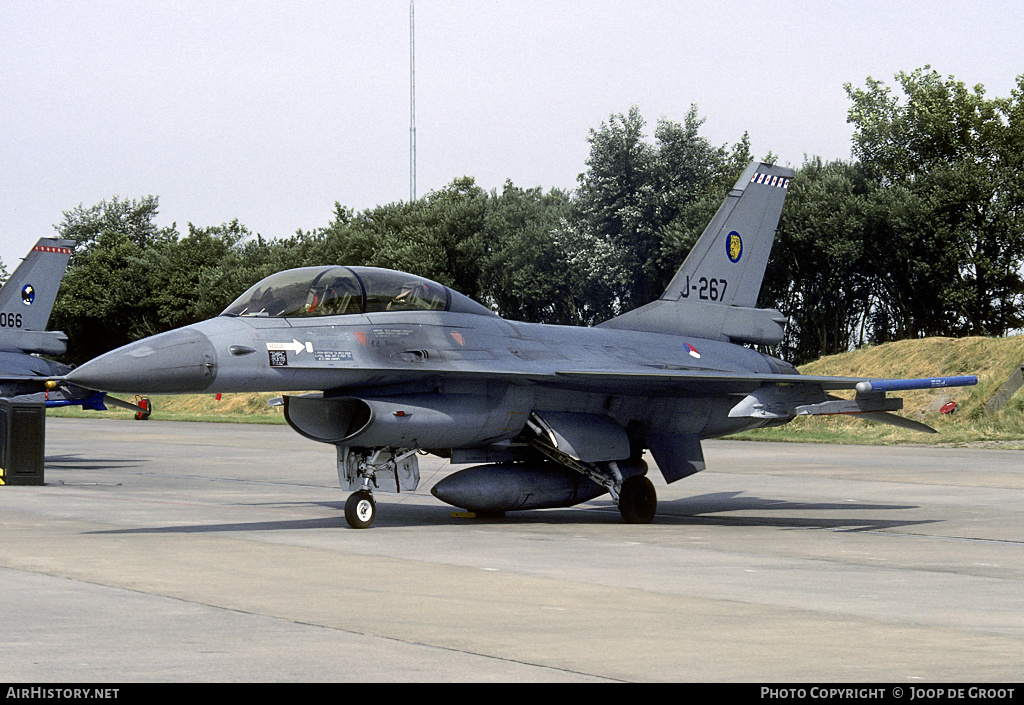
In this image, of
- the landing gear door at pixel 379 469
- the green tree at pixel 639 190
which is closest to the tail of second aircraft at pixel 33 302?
the landing gear door at pixel 379 469

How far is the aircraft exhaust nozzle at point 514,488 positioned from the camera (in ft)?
48.3

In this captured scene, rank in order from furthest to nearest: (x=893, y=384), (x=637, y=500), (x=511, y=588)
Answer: (x=637, y=500) < (x=893, y=384) < (x=511, y=588)

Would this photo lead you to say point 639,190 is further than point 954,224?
Yes

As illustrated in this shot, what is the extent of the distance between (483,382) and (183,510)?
15.6ft

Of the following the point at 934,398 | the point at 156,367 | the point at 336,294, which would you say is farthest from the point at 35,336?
the point at 934,398

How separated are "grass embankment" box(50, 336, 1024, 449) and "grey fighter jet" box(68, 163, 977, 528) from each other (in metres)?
18.7

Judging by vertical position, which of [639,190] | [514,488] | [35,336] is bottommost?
[514,488]

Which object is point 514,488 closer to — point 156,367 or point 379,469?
point 379,469

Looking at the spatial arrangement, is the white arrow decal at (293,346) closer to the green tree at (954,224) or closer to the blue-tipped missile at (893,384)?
the blue-tipped missile at (893,384)

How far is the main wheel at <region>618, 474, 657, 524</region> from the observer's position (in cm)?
1537

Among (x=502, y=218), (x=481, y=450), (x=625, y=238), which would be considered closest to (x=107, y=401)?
(x=481, y=450)

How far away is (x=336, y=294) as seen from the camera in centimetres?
1379

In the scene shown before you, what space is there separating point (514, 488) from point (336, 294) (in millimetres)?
3350

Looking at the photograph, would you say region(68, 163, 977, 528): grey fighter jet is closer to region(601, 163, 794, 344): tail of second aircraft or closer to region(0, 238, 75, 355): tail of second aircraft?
region(601, 163, 794, 344): tail of second aircraft
